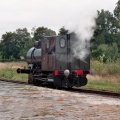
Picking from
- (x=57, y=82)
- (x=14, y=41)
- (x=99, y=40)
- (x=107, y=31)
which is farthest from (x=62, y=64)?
(x=14, y=41)

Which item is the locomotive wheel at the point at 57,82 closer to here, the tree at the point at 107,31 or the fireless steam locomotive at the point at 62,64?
the fireless steam locomotive at the point at 62,64

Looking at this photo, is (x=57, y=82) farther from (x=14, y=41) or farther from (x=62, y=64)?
(x=14, y=41)

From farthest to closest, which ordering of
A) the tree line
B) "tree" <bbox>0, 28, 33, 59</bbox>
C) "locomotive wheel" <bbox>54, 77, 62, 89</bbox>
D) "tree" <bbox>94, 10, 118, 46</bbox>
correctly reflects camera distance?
"tree" <bbox>0, 28, 33, 59</bbox>
"tree" <bbox>94, 10, 118, 46</bbox>
the tree line
"locomotive wheel" <bbox>54, 77, 62, 89</bbox>

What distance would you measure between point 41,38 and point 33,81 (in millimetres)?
3176

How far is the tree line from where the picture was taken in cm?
5500

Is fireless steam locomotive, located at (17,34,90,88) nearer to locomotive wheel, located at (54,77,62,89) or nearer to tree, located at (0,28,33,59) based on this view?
locomotive wheel, located at (54,77,62,89)

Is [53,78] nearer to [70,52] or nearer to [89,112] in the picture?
[70,52]

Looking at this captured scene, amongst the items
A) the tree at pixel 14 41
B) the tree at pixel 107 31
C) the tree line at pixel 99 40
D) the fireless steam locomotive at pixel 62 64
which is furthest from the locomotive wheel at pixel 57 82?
the tree at pixel 14 41

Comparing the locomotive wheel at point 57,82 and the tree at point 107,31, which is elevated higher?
the tree at point 107,31

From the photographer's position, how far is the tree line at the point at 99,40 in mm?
55000

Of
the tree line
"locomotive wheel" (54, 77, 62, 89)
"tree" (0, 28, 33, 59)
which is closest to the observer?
"locomotive wheel" (54, 77, 62, 89)

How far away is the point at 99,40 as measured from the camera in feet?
225

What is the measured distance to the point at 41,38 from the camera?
22.3 meters

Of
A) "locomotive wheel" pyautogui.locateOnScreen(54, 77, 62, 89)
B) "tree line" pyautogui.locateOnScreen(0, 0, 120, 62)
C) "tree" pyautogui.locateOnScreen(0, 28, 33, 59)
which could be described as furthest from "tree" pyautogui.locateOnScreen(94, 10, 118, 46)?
"locomotive wheel" pyautogui.locateOnScreen(54, 77, 62, 89)
